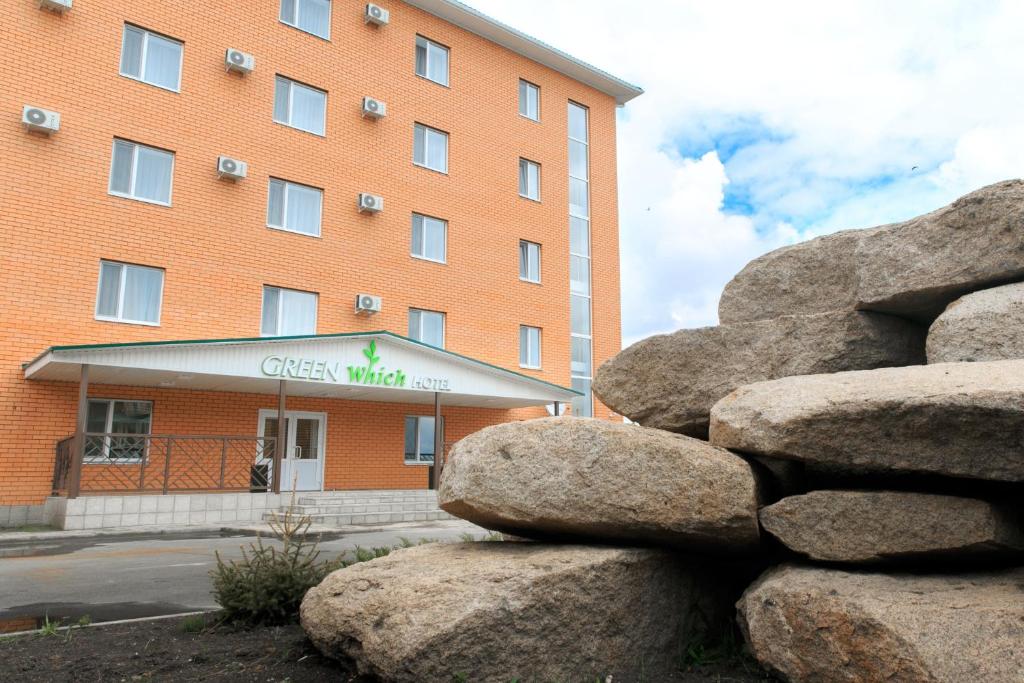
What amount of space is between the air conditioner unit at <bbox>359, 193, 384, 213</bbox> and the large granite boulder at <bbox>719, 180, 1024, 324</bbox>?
52.3 ft

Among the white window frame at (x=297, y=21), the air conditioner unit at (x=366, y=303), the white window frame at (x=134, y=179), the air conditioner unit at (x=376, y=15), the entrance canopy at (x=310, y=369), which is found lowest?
the entrance canopy at (x=310, y=369)

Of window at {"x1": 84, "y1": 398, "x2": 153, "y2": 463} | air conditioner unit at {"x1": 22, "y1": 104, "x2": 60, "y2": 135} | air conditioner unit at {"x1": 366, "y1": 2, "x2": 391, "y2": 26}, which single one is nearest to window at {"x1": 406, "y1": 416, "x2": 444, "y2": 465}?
window at {"x1": 84, "y1": 398, "x2": 153, "y2": 463}

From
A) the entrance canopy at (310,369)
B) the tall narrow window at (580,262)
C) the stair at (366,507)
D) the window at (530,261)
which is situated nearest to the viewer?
the entrance canopy at (310,369)

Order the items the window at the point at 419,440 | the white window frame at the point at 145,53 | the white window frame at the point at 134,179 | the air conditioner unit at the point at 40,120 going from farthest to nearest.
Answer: the window at the point at 419,440, the white window frame at the point at 145,53, the white window frame at the point at 134,179, the air conditioner unit at the point at 40,120

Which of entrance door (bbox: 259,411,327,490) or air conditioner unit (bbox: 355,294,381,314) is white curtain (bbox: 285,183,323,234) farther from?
entrance door (bbox: 259,411,327,490)

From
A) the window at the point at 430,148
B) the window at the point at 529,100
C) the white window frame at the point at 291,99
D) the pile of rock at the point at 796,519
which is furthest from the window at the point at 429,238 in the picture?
the pile of rock at the point at 796,519

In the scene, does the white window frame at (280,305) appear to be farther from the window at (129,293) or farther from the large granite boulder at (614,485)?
the large granite boulder at (614,485)

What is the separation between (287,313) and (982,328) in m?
16.8

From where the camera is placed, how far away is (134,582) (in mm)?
7703

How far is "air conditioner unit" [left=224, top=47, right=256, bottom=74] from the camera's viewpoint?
59.8 feet

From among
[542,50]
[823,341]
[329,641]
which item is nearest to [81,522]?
[329,641]

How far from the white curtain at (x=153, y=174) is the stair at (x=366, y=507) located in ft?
24.8

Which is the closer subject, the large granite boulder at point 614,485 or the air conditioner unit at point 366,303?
the large granite boulder at point 614,485

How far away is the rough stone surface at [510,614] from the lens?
3506mm
